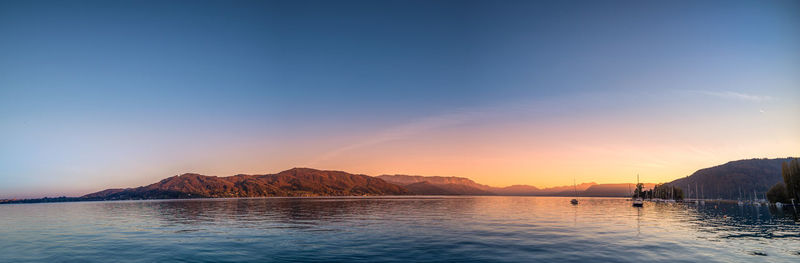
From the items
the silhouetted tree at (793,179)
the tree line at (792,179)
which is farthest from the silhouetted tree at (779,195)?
the silhouetted tree at (793,179)

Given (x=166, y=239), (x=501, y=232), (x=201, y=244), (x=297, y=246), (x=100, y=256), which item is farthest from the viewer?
(x=501, y=232)

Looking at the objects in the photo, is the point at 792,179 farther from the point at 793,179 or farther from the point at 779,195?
the point at 779,195

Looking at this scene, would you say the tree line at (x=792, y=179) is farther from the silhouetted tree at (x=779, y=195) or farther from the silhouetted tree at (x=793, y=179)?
the silhouetted tree at (x=779, y=195)

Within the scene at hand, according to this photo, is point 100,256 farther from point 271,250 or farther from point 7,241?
point 7,241

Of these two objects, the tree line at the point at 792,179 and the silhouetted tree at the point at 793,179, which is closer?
the silhouetted tree at the point at 793,179

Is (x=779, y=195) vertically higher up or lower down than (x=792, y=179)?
lower down

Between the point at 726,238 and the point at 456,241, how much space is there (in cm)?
4052

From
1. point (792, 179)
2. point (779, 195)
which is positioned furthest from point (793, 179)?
point (779, 195)

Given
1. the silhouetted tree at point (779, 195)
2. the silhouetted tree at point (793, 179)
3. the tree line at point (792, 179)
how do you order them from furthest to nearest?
the silhouetted tree at point (779, 195)
the tree line at point (792, 179)
the silhouetted tree at point (793, 179)

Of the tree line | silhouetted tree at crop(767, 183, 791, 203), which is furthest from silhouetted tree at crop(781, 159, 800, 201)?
silhouetted tree at crop(767, 183, 791, 203)

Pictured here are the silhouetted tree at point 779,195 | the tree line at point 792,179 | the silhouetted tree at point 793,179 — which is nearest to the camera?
the silhouetted tree at point 793,179

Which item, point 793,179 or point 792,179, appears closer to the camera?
point 793,179

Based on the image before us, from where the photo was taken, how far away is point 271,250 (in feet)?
142

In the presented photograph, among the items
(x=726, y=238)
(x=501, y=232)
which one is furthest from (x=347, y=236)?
(x=726, y=238)
